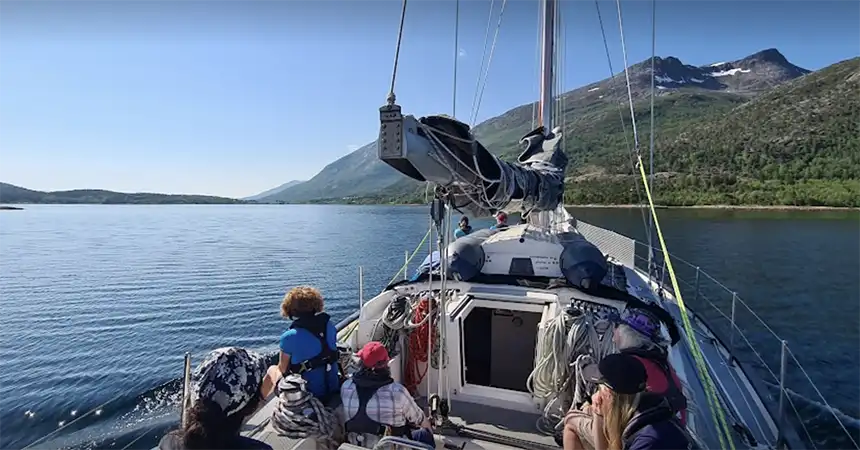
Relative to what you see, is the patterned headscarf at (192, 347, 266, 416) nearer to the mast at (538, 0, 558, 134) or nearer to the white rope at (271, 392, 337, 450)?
the white rope at (271, 392, 337, 450)

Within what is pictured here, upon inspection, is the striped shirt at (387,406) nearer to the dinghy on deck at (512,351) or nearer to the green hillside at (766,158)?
the dinghy on deck at (512,351)

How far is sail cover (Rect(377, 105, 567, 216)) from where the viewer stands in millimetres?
2812

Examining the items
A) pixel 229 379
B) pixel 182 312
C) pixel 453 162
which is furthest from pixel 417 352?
pixel 182 312

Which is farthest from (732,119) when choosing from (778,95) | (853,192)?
(853,192)

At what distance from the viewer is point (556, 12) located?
9000 millimetres

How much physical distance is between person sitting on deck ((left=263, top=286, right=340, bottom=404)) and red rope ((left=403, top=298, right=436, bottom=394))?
1.62 m

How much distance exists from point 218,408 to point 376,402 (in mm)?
1423

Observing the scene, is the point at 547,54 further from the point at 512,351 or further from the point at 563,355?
the point at 563,355

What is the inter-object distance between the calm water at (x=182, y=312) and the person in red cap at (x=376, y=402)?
7.31ft

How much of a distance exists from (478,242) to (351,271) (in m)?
17.6

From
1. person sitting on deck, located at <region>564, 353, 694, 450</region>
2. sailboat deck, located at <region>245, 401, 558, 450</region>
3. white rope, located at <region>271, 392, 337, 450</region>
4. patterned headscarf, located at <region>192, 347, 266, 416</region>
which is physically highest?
patterned headscarf, located at <region>192, 347, 266, 416</region>

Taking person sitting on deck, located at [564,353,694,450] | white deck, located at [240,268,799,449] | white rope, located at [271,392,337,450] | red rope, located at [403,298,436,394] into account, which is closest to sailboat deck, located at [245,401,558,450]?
white deck, located at [240,268,799,449]

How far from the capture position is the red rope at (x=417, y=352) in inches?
202

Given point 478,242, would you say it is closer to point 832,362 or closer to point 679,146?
point 832,362
